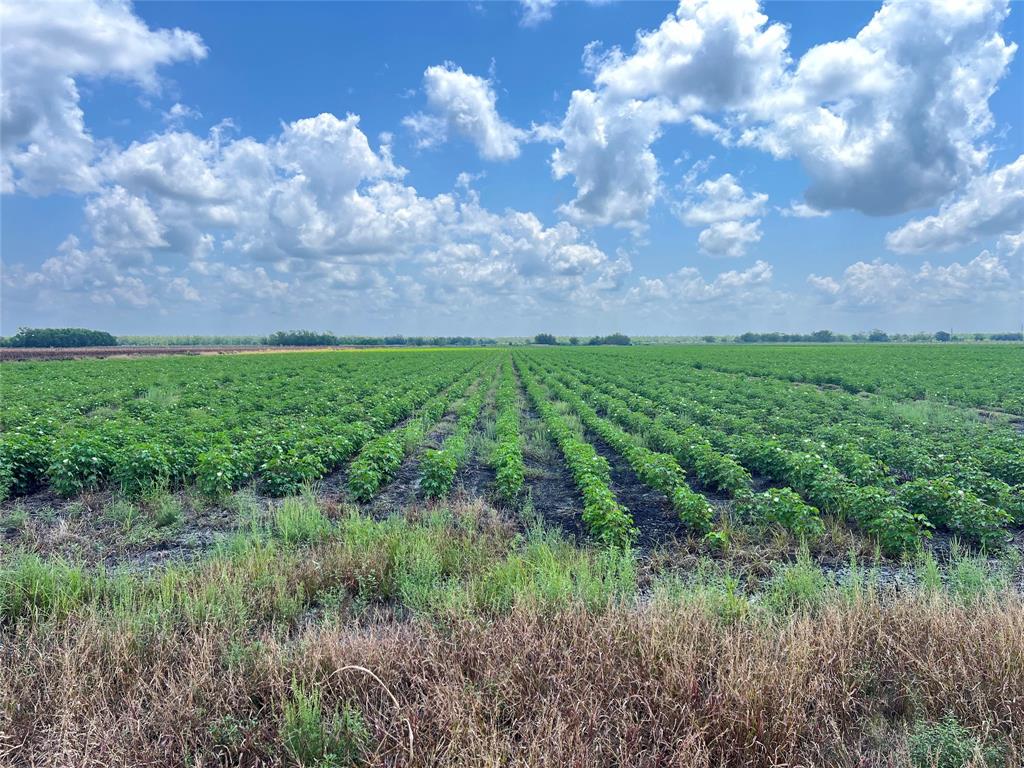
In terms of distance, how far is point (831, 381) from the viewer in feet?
128

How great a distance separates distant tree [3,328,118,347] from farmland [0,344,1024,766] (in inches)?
4804

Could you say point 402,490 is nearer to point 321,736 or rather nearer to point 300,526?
point 300,526

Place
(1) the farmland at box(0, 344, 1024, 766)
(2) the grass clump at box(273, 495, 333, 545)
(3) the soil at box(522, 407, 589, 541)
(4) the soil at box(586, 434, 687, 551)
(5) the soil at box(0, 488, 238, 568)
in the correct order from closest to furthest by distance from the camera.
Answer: (1) the farmland at box(0, 344, 1024, 766) < (5) the soil at box(0, 488, 238, 568) < (2) the grass clump at box(273, 495, 333, 545) < (4) the soil at box(586, 434, 687, 551) < (3) the soil at box(522, 407, 589, 541)

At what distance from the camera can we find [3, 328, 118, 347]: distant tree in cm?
10106

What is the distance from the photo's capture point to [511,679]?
155 inches

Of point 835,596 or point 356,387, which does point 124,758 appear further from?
point 356,387

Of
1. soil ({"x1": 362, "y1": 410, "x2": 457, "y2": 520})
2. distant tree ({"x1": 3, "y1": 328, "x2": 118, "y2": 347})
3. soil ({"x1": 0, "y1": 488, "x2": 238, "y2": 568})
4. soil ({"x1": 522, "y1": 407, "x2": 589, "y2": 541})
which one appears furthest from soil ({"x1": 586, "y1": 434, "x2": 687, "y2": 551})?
distant tree ({"x1": 3, "y1": 328, "x2": 118, "y2": 347})

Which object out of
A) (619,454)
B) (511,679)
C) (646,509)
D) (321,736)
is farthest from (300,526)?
(619,454)

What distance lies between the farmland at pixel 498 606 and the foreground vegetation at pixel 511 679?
0.03m

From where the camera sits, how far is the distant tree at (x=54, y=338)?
10106cm

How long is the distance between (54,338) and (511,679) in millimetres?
140975

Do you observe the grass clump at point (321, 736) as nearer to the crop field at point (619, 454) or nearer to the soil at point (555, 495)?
the crop field at point (619, 454)

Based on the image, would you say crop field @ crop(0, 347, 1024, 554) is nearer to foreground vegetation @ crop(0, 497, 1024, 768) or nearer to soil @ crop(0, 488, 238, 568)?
soil @ crop(0, 488, 238, 568)

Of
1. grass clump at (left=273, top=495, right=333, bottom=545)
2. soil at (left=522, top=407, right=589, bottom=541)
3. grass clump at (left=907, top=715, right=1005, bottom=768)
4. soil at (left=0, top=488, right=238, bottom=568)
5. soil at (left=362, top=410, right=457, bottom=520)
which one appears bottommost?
soil at (left=522, top=407, right=589, bottom=541)
